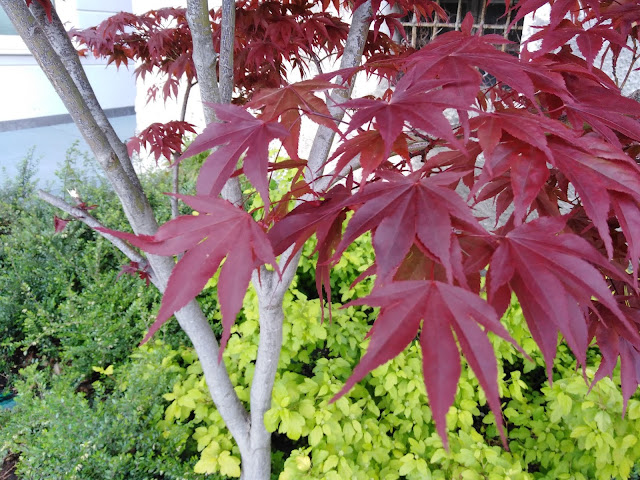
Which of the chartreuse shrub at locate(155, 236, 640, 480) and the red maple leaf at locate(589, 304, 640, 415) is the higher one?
the red maple leaf at locate(589, 304, 640, 415)

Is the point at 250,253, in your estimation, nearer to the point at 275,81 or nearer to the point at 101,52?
the point at 275,81

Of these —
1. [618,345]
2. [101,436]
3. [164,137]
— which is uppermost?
[164,137]

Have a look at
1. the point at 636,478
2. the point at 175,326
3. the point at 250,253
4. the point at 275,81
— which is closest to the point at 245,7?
the point at 275,81

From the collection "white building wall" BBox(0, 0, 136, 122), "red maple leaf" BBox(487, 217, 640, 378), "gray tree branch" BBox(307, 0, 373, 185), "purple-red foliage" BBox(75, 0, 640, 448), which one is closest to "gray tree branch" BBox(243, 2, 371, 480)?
"gray tree branch" BBox(307, 0, 373, 185)

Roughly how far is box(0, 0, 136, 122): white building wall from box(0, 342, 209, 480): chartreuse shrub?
198 inches

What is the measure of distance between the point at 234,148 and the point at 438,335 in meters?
0.30

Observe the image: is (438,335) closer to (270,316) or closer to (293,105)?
(293,105)

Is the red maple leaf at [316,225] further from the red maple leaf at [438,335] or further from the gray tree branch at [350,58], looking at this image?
the gray tree branch at [350,58]

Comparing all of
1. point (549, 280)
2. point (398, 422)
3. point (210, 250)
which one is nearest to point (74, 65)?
point (210, 250)

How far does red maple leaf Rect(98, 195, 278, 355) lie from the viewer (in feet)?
1.35

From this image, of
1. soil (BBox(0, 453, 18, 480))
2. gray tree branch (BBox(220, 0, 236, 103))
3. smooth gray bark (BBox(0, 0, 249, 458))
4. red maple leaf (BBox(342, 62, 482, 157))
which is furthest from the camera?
soil (BBox(0, 453, 18, 480))

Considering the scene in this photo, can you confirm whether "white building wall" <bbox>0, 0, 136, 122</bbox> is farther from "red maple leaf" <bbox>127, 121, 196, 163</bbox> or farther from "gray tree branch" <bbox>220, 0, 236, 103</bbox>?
"gray tree branch" <bbox>220, 0, 236, 103</bbox>

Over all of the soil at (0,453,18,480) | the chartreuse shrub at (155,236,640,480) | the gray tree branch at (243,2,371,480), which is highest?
the gray tree branch at (243,2,371,480)

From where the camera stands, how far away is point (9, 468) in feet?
5.27
